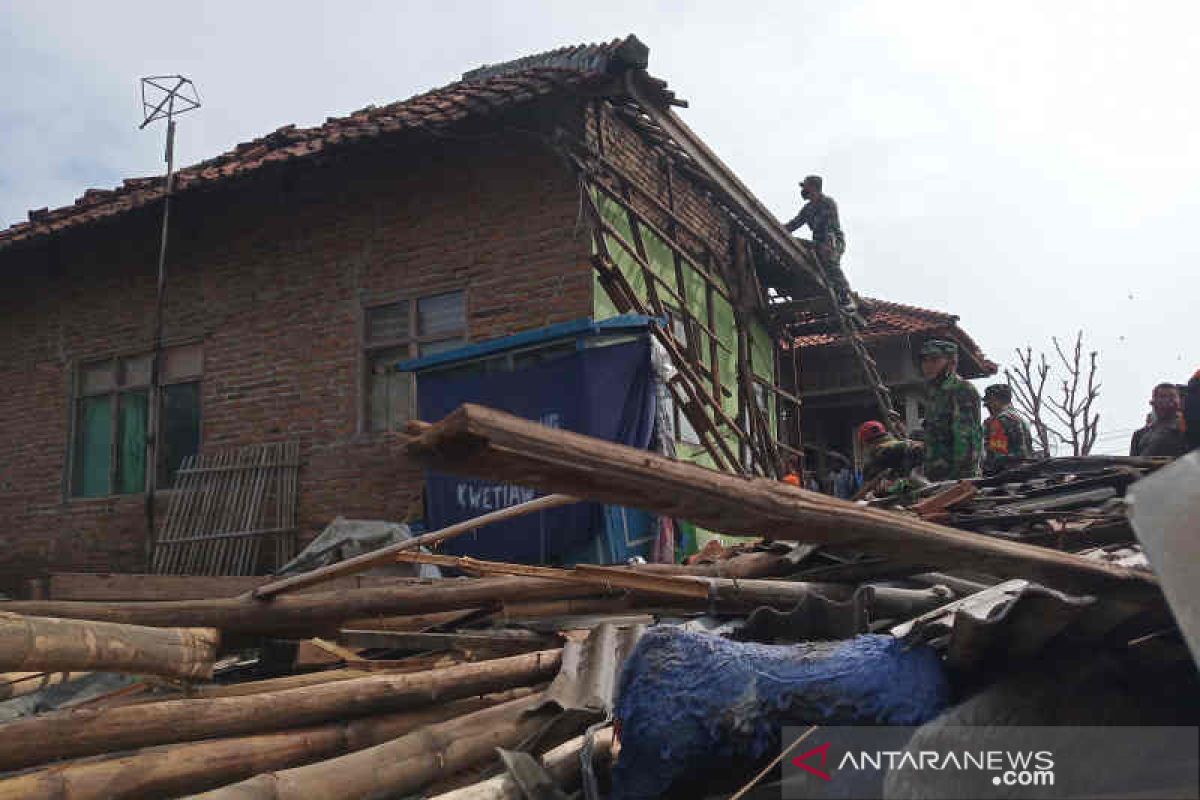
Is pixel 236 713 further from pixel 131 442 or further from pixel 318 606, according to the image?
pixel 131 442

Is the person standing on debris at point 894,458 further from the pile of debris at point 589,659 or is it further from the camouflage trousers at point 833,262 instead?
the camouflage trousers at point 833,262

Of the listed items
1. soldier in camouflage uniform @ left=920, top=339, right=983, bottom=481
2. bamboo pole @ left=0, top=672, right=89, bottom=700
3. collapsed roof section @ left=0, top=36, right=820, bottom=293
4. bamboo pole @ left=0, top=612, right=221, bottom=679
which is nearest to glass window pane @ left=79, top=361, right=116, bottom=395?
collapsed roof section @ left=0, top=36, right=820, bottom=293

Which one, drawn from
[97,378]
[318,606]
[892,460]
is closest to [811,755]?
[318,606]

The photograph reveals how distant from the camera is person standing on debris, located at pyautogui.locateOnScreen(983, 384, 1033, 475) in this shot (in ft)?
23.4

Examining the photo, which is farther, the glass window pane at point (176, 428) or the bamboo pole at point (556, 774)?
the glass window pane at point (176, 428)

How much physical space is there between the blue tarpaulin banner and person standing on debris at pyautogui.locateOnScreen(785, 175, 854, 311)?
587cm

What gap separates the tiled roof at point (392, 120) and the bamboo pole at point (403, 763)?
5837 millimetres

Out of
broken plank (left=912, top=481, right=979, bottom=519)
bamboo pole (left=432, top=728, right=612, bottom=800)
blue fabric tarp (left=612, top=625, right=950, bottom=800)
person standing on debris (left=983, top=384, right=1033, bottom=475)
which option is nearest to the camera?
blue fabric tarp (left=612, top=625, right=950, bottom=800)

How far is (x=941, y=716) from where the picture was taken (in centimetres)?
222

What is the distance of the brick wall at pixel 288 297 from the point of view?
870 centimetres

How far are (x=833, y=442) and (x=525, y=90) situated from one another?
9818 millimetres

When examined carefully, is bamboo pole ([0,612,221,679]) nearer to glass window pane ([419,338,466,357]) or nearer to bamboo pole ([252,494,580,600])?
bamboo pole ([252,494,580,600])

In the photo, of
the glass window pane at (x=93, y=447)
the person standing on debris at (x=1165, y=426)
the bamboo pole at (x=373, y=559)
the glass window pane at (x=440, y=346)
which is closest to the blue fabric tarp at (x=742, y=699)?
the bamboo pole at (x=373, y=559)

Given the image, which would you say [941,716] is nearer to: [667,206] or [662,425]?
[662,425]
